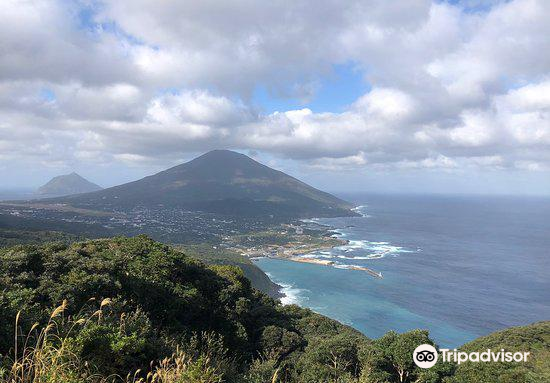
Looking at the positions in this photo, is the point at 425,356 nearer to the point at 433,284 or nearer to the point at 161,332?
the point at 161,332

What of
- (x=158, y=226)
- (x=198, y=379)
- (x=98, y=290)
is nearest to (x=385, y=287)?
(x=98, y=290)

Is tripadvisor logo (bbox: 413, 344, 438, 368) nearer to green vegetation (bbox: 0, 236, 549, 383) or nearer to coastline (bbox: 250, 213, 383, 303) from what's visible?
green vegetation (bbox: 0, 236, 549, 383)

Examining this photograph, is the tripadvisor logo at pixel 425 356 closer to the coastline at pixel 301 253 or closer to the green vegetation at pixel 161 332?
the green vegetation at pixel 161 332

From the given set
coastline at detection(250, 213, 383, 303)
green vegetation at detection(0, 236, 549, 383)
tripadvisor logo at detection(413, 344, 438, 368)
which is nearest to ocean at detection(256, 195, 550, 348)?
coastline at detection(250, 213, 383, 303)

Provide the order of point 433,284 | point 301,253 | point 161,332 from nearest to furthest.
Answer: point 161,332, point 433,284, point 301,253

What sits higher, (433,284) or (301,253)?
(433,284)

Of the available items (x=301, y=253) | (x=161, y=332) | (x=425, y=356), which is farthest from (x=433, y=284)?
(x=161, y=332)
